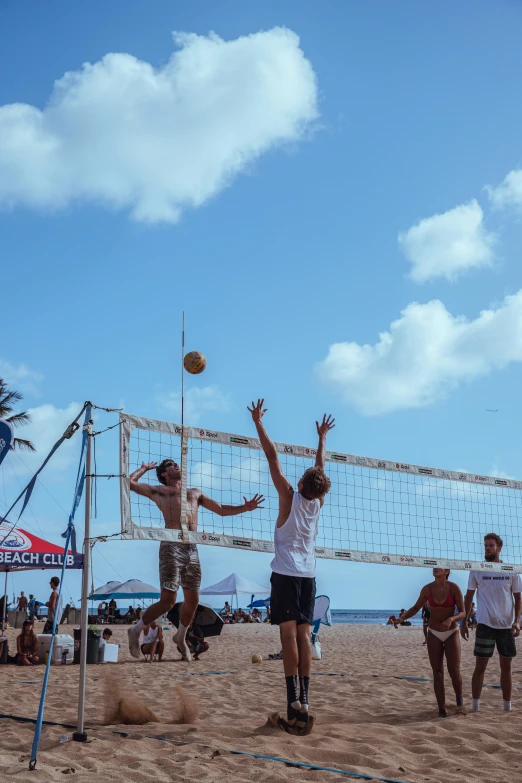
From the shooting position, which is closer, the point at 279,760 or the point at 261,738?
the point at 279,760

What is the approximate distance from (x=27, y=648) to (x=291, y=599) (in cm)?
713

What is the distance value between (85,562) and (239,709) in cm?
225

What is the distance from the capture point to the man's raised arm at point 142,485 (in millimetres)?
5547

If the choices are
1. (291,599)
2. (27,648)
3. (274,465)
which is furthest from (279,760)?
(27,648)

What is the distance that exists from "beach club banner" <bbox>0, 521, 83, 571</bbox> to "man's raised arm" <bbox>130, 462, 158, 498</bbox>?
6402mm

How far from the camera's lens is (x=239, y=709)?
221 inches

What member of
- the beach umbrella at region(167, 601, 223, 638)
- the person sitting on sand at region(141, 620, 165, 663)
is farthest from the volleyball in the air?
the beach umbrella at region(167, 601, 223, 638)

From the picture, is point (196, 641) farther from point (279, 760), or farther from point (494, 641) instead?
point (279, 760)

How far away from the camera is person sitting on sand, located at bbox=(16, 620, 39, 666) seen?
1016 centimetres

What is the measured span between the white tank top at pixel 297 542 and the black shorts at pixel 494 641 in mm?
1824

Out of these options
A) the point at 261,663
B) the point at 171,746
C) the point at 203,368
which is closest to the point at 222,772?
the point at 171,746

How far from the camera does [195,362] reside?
19.7 ft

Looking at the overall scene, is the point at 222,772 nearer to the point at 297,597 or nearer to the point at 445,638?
the point at 297,597

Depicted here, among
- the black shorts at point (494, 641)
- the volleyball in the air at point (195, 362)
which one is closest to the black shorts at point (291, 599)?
the black shorts at point (494, 641)
